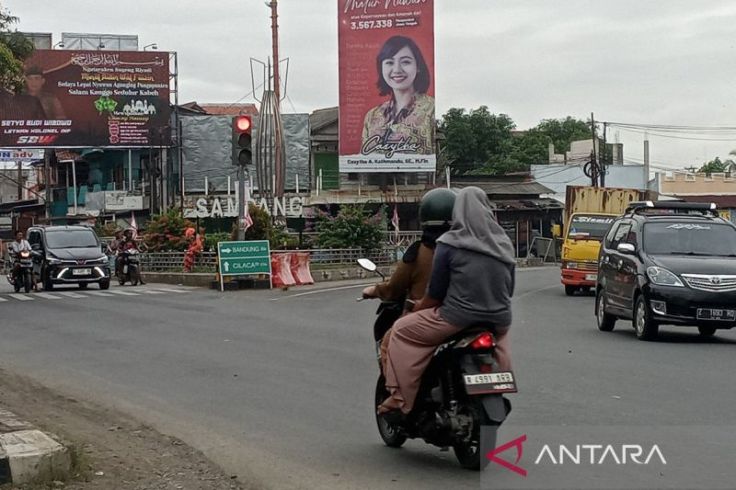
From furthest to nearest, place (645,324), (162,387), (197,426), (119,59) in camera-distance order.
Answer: (119,59) → (645,324) → (162,387) → (197,426)

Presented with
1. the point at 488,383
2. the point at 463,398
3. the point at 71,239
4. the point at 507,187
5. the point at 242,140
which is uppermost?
the point at 242,140

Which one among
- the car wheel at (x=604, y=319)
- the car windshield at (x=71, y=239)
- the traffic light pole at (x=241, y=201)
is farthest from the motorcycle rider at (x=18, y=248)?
the car wheel at (x=604, y=319)

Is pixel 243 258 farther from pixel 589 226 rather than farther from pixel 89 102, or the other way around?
pixel 89 102

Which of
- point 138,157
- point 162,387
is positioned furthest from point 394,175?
point 162,387

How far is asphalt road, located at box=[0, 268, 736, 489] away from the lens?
757 cm

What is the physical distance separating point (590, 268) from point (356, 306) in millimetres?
8293

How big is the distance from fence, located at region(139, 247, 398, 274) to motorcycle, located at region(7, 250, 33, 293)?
516 cm

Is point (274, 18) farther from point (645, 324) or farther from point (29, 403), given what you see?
point (29, 403)

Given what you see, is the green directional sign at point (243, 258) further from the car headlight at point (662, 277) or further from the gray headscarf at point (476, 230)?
the gray headscarf at point (476, 230)

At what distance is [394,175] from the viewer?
54969 millimetres

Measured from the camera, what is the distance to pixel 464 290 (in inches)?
261

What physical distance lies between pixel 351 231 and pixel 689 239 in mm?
21052

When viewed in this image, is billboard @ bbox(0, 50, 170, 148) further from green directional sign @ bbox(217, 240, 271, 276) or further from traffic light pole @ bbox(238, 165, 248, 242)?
green directional sign @ bbox(217, 240, 271, 276)

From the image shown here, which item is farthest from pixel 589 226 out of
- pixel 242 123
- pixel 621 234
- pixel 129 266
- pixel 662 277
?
pixel 662 277
